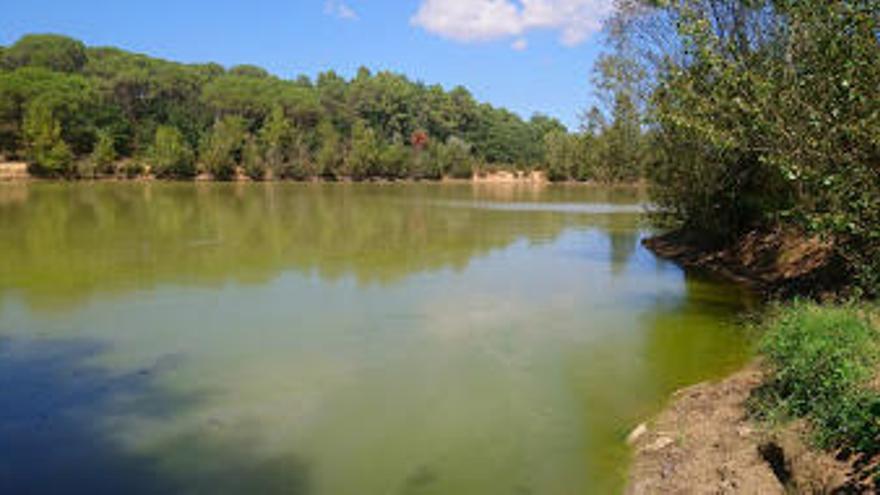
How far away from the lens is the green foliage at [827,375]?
4973mm

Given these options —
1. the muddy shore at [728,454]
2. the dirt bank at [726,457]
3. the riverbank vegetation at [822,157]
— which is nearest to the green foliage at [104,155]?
the riverbank vegetation at [822,157]

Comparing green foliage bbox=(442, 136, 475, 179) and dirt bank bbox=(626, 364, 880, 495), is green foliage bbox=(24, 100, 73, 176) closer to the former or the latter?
green foliage bbox=(442, 136, 475, 179)

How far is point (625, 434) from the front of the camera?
684 cm

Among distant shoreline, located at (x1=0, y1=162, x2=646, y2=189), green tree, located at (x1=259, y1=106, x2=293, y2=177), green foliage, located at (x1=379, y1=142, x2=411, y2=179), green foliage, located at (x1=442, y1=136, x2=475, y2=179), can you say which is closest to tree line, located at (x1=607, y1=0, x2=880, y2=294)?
distant shoreline, located at (x1=0, y1=162, x2=646, y2=189)

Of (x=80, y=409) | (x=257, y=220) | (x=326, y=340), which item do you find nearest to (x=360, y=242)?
(x=257, y=220)

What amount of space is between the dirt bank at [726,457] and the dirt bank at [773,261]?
4.59 meters

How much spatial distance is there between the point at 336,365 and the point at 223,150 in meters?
71.6

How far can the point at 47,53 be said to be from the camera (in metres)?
97.6

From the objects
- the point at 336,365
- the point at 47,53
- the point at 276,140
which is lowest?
the point at 336,365

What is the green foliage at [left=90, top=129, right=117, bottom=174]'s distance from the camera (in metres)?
68.9

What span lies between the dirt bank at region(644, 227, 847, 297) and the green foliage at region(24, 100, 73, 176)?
61.6 meters

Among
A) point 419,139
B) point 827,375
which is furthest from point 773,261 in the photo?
point 419,139

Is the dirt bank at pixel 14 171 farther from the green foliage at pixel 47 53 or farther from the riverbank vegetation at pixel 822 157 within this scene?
the riverbank vegetation at pixel 822 157

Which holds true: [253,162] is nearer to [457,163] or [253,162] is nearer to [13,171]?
[13,171]
